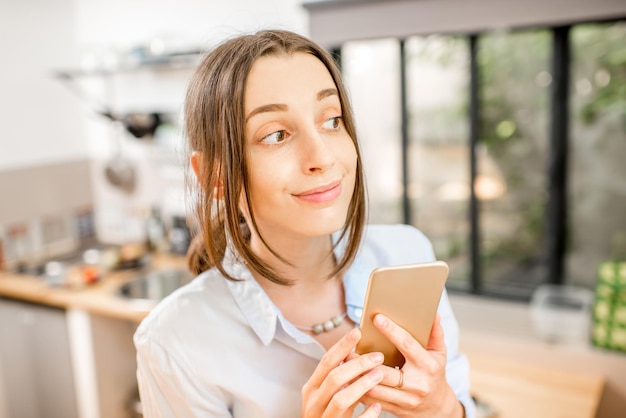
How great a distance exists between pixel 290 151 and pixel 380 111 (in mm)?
1826

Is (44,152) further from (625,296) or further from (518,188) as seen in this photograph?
(625,296)

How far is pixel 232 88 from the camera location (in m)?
0.77

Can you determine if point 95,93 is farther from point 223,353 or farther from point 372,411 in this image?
point 372,411

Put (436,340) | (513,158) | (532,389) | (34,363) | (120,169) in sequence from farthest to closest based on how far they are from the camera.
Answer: (120,169), (34,363), (513,158), (532,389), (436,340)

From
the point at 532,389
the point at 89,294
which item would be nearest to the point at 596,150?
the point at 532,389

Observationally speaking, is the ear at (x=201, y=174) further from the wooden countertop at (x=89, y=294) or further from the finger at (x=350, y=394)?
the wooden countertop at (x=89, y=294)

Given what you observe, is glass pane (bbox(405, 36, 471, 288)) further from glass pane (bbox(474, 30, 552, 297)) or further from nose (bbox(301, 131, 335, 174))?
nose (bbox(301, 131, 335, 174))

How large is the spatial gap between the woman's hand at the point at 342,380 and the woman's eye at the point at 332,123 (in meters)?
0.30

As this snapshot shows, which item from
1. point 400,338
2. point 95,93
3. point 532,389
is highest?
point 95,93

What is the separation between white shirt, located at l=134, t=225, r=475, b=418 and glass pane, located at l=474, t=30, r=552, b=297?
1592 mm

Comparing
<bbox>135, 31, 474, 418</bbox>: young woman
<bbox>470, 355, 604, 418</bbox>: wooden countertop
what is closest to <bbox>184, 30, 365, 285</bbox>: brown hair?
<bbox>135, 31, 474, 418</bbox>: young woman

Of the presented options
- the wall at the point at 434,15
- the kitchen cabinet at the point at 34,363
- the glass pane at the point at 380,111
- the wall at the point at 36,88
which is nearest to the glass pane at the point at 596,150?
the wall at the point at 434,15

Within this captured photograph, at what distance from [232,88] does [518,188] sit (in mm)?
1878

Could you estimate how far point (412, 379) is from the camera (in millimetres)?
772
